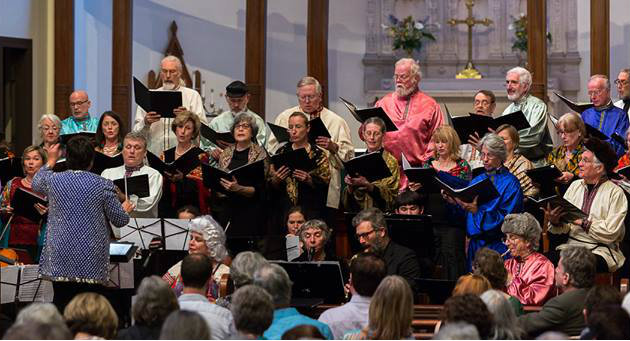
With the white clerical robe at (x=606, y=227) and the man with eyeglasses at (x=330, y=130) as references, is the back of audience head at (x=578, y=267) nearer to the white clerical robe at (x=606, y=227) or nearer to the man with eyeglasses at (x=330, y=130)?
the white clerical robe at (x=606, y=227)

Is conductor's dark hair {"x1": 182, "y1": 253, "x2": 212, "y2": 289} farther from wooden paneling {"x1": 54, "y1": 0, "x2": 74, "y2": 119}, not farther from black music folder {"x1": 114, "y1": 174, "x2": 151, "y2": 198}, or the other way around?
wooden paneling {"x1": 54, "y1": 0, "x2": 74, "y2": 119}

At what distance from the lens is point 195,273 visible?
5770 mm

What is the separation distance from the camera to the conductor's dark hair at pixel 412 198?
8.30m

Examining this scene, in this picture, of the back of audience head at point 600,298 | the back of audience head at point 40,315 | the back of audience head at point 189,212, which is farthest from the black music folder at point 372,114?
the back of audience head at point 40,315

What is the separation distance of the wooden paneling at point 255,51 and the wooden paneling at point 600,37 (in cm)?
313

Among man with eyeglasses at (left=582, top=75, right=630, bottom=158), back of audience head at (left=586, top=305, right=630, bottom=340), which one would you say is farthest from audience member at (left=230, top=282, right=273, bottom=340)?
man with eyeglasses at (left=582, top=75, right=630, bottom=158)

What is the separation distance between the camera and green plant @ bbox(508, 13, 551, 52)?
14.9 meters

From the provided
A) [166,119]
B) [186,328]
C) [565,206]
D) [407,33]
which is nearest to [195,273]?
[186,328]

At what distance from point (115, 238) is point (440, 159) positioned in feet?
7.74

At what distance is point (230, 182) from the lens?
8.66 metres

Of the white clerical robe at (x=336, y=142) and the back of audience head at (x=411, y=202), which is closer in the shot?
the back of audience head at (x=411, y=202)

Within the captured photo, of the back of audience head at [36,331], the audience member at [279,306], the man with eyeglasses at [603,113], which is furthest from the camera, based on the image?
the man with eyeglasses at [603,113]

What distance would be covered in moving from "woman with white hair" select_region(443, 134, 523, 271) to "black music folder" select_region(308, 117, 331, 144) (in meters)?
1.13

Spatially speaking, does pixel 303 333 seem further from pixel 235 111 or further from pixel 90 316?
pixel 235 111
